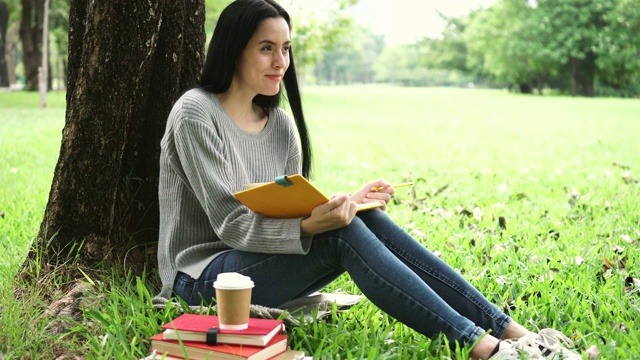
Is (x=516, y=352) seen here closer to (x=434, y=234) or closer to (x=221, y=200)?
(x=221, y=200)

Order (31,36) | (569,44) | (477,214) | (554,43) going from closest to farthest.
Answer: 1. (477,214)
2. (31,36)
3. (569,44)
4. (554,43)

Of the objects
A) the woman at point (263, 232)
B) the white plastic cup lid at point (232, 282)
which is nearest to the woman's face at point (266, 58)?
the woman at point (263, 232)

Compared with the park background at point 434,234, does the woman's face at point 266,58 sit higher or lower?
higher

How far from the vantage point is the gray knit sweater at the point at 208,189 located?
266 centimetres

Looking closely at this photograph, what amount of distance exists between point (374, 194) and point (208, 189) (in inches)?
28.9

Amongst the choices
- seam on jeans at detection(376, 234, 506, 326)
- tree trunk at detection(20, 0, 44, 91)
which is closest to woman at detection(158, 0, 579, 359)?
seam on jeans at detection(376, 234, 506, 326)

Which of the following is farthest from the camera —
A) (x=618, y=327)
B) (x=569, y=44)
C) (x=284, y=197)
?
(x=569, y=44)

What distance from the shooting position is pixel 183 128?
277 centimetres

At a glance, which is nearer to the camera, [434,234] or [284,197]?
[284,197]

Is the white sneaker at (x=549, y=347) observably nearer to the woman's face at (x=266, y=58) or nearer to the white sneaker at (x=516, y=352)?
the white sneaker at (x=516, y=352)

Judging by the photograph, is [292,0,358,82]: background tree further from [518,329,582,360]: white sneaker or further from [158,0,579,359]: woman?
[518,329,582,360]: white sneaker

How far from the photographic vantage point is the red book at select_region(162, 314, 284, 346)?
2.43m

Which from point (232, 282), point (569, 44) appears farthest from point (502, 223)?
point (569, 44)

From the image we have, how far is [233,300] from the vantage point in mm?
2406
